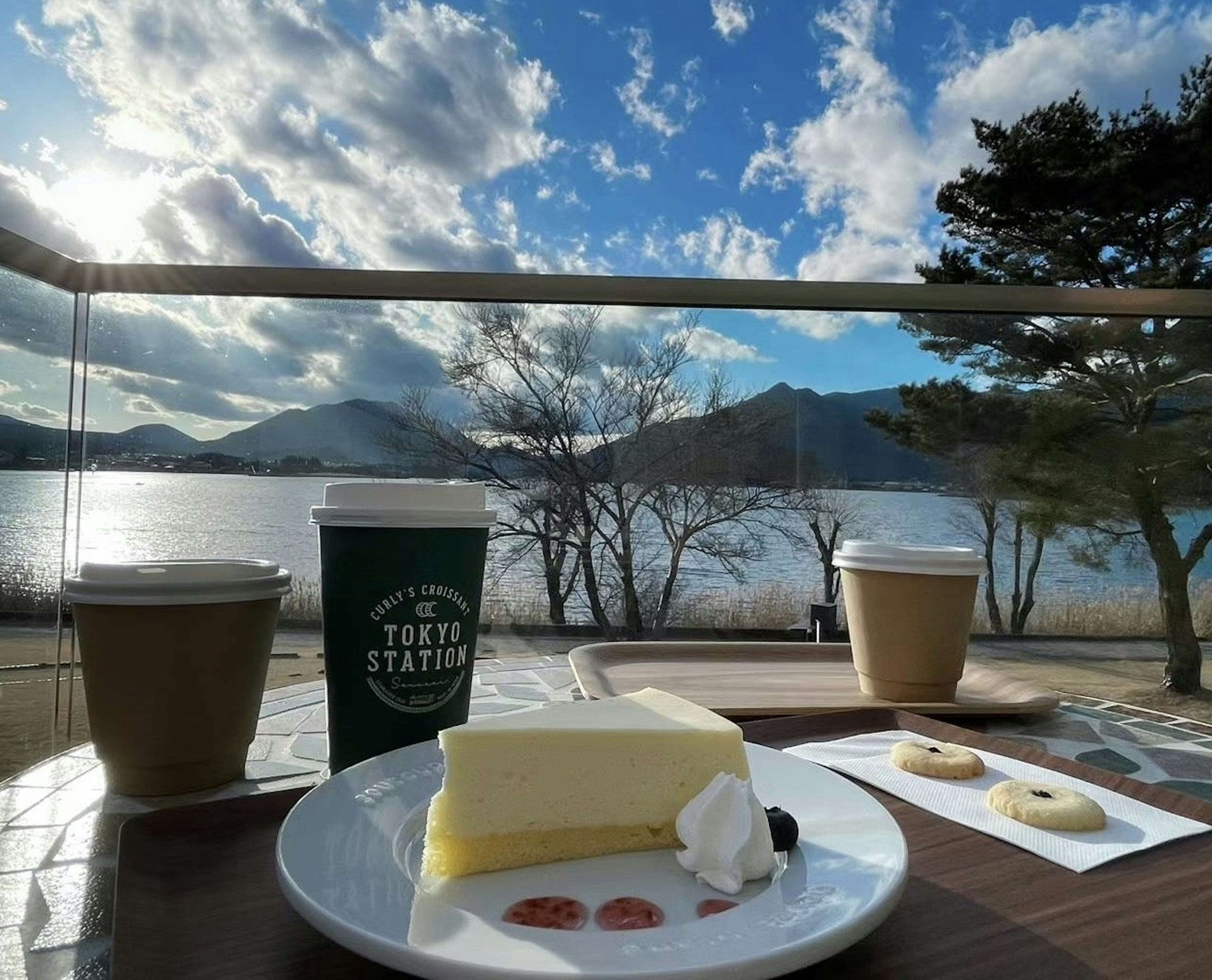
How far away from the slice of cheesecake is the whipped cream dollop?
0.03 meters

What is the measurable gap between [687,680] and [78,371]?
735mm

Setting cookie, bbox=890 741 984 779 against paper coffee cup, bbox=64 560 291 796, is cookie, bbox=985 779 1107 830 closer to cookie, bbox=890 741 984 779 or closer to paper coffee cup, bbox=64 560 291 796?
cookie, bbox=890 741 984 779

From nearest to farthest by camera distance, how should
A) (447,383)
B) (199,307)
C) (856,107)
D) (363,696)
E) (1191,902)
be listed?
(1191,902) < (363,696) < (199,307) < (447,383) < (856,107)

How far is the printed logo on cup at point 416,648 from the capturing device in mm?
509

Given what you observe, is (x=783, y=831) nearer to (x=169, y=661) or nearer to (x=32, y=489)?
(x=169, y=661)

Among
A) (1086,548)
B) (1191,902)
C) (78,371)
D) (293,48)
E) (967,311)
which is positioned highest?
(293,48)

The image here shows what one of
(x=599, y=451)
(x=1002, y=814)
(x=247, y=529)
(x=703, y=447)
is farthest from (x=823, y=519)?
(x=1002, y=814)

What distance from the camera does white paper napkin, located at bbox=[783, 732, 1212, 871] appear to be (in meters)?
0.42

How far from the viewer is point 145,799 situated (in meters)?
0.51

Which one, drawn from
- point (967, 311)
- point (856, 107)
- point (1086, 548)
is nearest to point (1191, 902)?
point (967, 311)

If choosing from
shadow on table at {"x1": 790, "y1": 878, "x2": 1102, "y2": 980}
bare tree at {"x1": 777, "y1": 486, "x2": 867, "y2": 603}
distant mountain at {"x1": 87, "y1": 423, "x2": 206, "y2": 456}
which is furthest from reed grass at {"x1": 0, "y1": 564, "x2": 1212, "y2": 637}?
shadow on table at {"x1": 790, "y1": 878, "x2": 1102, "y2": 980}

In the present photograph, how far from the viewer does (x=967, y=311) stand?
1.11 metres

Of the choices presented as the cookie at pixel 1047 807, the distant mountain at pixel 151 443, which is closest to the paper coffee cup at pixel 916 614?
the cookie at pixel 1047 807

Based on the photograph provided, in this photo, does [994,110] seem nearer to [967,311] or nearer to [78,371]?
[967,311]
